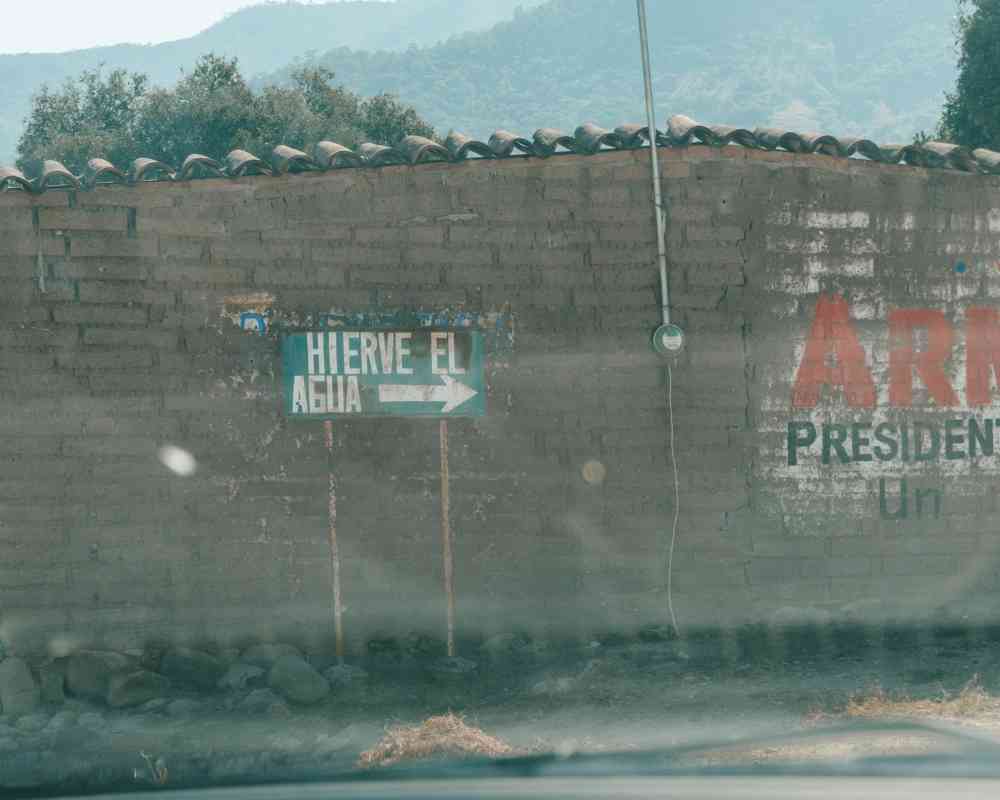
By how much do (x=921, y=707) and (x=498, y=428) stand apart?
9.73ft

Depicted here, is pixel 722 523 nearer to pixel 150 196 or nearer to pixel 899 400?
pixel 899 400

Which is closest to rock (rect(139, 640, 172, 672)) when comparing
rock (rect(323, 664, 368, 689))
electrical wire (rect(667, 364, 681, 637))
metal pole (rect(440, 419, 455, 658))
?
rock (rect(323, 664, 368, 689))

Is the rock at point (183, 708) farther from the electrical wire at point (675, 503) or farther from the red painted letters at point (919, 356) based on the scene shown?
the red painted letters at point (919, 356)

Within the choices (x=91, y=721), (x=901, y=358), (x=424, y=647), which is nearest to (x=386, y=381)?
(x=424, y=647)

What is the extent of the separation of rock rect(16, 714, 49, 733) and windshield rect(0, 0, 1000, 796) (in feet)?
0.21

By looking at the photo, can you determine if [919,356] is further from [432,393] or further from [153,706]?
[153,706]

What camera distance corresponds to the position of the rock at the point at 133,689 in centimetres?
726

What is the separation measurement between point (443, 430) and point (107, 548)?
7.11ft

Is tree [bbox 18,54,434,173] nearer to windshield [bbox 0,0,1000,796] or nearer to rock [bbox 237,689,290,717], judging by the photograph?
windshield [bbox 0,0,1000,796]

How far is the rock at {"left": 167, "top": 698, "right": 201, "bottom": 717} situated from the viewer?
7.14 meters

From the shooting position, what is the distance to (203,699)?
290 inches

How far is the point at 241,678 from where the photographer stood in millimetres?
7500

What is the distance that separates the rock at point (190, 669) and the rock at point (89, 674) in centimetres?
32

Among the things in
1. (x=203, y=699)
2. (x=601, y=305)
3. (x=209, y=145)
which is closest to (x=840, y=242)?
(x=601, y=305)
